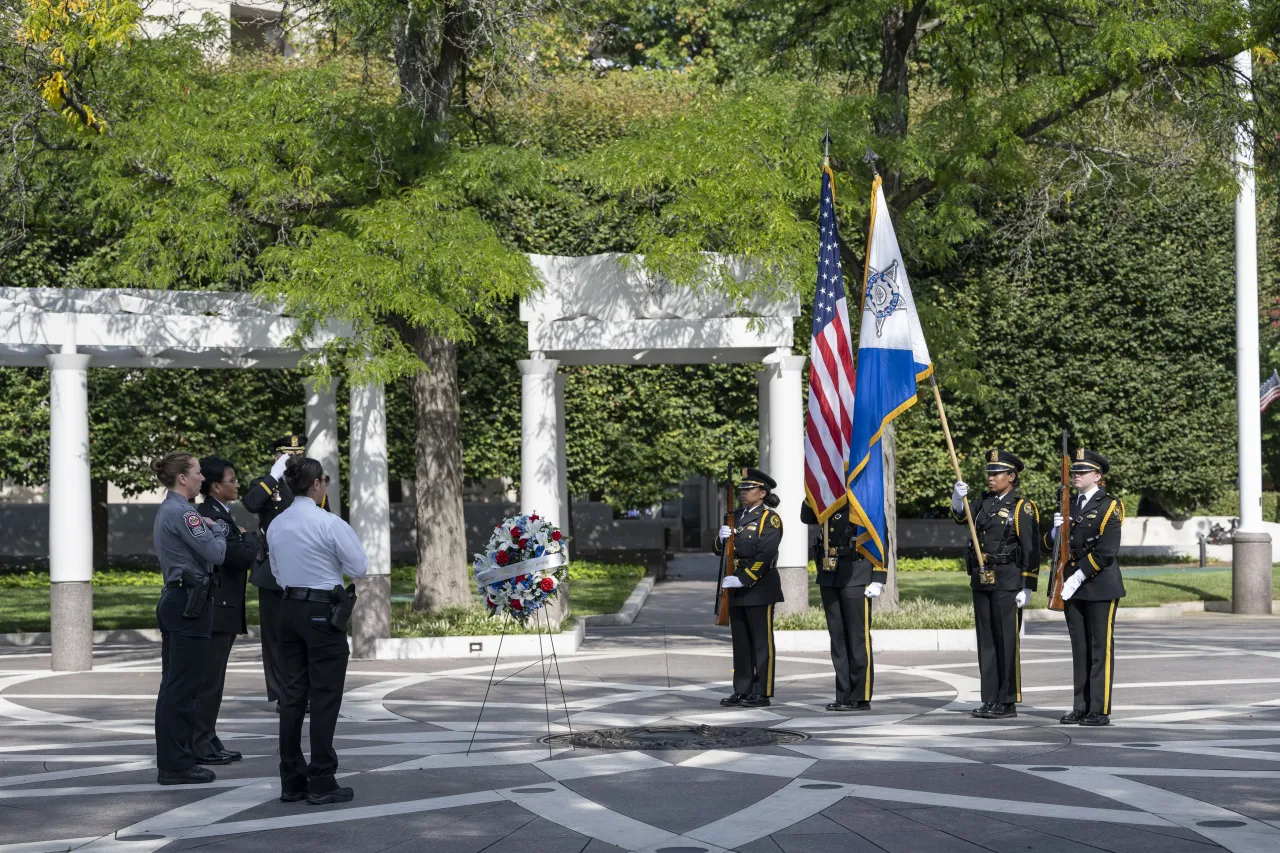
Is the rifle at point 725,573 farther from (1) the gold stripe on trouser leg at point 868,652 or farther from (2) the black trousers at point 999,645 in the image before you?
(2) the black trousers at point 999,645

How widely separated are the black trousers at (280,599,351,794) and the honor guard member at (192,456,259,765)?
1.34 metres

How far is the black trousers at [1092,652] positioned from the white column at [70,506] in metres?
9.86

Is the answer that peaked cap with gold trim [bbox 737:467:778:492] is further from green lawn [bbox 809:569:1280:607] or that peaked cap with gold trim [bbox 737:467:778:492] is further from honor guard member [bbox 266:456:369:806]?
green lawn [bbox 809:569:1280:607]

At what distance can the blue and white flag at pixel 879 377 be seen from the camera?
40.6 feet

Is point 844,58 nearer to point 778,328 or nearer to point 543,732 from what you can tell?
point 778,328

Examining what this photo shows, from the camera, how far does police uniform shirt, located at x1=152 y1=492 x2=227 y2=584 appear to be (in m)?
9.16

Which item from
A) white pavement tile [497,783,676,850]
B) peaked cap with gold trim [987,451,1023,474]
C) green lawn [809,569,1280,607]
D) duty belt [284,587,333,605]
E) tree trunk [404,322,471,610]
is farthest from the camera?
green lawn [809,569,1280,607]

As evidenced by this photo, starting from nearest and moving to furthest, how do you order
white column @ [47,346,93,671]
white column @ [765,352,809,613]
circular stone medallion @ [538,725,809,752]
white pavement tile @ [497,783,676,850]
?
white pavement tile @ [497,783,676,850] → circular stone medallion @ [538,725,809,752] → white column @ [47,346,93,671] → white column @ [765,352,809,613]

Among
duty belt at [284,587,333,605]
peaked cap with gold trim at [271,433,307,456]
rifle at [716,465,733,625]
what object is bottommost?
rifle at [716,465,733,625]

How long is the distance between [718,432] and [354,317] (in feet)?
52.8

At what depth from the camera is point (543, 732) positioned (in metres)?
11.0

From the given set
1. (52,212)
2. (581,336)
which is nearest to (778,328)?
(581,336)

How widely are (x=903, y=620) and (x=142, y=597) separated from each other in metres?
14.2

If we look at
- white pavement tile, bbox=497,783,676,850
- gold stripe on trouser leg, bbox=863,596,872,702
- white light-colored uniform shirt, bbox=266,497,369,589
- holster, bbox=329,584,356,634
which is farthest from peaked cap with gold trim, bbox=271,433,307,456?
white pavement tile, bbox=497,783,676,850
